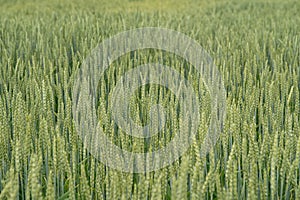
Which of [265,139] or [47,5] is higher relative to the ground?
[265,139]

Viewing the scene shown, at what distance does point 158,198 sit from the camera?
88 cm

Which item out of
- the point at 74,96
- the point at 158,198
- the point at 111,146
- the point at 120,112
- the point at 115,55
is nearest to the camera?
the point at 158,198

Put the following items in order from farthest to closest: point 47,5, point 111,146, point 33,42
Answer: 1. point 47,5
2. point 33,42
3. point 111,146

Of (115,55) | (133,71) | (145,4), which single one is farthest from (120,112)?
(145,4)

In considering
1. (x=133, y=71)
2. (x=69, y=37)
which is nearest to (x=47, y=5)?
(x=69, y=37)

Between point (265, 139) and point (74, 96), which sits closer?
point (265, 139)

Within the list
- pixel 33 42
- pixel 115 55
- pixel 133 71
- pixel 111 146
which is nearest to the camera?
pixel 111 146

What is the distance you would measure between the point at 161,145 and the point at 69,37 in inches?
83.9

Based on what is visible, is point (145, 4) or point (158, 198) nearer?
point (158, 198)

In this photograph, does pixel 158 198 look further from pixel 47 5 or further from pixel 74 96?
pixel 47 5

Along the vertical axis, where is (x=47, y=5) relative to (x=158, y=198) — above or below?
below

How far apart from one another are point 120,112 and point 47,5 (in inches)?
235

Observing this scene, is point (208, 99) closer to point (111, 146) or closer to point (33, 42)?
point (111, 146)

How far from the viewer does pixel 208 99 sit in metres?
1.59
